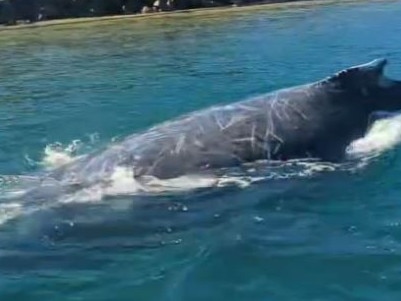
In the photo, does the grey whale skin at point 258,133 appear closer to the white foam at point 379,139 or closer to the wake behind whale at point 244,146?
the wake behind whale at point 244,146

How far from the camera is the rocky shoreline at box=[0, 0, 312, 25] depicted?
212ft

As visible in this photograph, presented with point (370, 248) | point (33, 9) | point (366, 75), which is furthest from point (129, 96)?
point (33, 9)

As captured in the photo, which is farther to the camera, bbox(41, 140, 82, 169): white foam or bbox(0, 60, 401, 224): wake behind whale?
bbox(41, 140, 82, 169): white foam

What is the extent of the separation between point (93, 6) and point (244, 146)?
56009 millimetres

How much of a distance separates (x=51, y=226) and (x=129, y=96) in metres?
13.9

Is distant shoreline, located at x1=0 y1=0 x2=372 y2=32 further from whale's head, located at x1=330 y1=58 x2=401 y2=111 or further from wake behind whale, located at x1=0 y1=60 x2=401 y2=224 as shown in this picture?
wake behind whale, located at x1=0 y1=60 x2=401 y2=224

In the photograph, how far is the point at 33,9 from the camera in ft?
215

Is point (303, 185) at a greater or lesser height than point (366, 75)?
lesser

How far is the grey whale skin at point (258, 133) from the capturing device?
1296 centimetres

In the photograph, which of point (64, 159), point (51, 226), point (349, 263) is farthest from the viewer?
point (64, 159)

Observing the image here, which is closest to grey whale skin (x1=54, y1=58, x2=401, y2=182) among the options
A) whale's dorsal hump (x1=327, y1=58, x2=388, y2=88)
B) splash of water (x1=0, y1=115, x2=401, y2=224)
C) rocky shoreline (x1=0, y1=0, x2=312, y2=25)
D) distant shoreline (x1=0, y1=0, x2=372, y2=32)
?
whale's dorsal hump (x1=327, y1=58, x2=388, y2=88)

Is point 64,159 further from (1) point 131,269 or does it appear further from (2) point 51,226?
(1) point 131,269

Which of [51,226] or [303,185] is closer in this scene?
[51,226]

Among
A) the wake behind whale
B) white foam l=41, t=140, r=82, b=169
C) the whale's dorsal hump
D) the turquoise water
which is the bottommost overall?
white foam l=41, t=140, r=82, b=169
